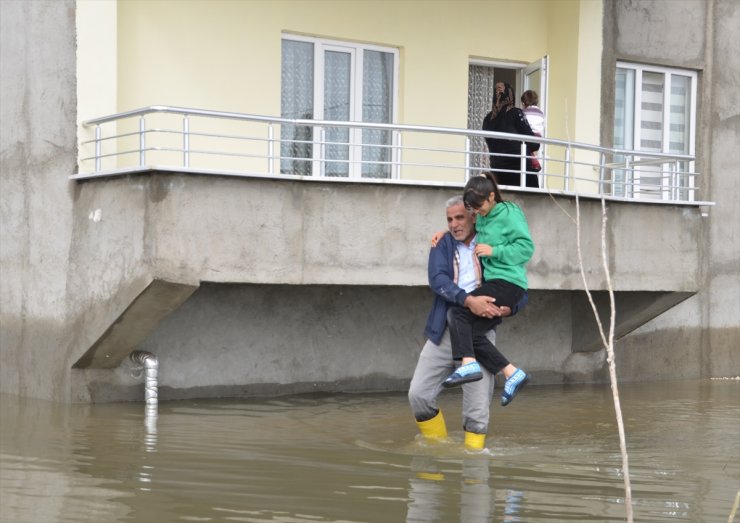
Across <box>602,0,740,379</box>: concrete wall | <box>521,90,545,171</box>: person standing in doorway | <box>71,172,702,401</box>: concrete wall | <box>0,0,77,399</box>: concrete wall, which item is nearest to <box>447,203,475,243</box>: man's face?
<box>71,172,702,401</box>: concrete wall

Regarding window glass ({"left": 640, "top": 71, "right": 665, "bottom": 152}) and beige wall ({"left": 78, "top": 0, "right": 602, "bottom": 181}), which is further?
window glass ({"left": 640, "top": 71, "right": 665, "bottom": 152})

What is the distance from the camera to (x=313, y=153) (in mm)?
14789

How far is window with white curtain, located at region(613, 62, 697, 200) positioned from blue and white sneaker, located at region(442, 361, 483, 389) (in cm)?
829

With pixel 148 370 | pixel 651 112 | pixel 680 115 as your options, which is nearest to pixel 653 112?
pixel 651 112

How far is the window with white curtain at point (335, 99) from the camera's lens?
14.8m

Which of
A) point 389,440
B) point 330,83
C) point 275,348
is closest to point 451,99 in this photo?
point 330,83

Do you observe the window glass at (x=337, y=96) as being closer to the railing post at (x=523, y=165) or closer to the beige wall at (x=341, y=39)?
the beige wall at (x=341, y=39)

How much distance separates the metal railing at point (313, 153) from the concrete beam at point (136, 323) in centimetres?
115

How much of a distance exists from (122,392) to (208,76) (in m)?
3.76

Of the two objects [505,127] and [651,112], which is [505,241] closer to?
[505,127]

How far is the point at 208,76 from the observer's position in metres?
13.9

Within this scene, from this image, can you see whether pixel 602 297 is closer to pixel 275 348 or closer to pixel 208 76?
pixel 275 348

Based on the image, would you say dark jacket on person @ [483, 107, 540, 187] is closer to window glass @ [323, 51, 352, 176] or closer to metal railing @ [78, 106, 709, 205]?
metal railing @ [78, 106, 709, 205]

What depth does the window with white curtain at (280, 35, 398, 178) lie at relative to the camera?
1477 cm
